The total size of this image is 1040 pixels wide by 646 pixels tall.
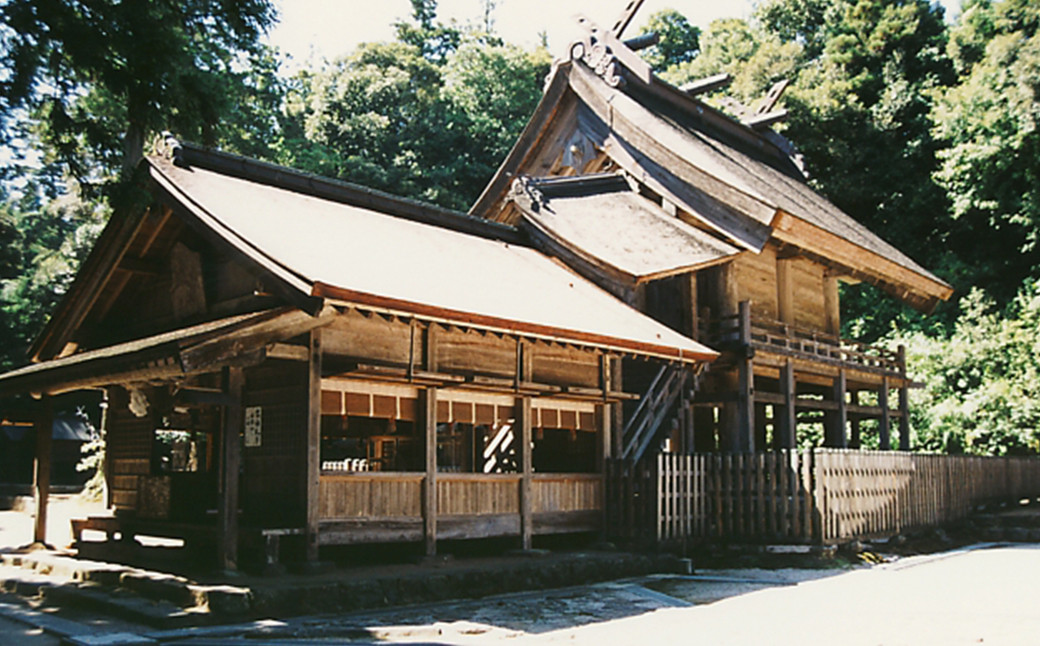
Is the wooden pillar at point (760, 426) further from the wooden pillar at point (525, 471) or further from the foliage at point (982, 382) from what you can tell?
the wooden pillar at point (525, 471)

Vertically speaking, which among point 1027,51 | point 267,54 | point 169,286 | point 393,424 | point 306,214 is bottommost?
point 393,424

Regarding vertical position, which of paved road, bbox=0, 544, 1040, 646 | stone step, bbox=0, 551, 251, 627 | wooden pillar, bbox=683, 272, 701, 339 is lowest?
paved road, bbox=0, 544, 1040, 646

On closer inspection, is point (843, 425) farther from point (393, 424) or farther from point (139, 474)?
point (139, 474)

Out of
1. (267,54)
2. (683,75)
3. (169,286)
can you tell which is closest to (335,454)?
(169,286)

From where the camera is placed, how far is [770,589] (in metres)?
12.0

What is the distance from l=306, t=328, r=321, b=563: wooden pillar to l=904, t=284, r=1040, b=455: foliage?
20.4 meters

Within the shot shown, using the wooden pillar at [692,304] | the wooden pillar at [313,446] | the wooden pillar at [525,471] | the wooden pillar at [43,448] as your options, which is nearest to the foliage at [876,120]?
the wooden pillar at [692,304]

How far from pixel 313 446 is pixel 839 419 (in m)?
14.1

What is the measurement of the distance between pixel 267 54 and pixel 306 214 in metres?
34.7

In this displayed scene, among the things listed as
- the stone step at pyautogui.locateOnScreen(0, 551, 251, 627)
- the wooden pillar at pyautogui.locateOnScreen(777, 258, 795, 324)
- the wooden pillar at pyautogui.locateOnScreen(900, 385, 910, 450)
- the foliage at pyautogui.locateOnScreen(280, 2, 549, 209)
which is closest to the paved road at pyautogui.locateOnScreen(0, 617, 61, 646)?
the stone step at pyautogui.locateOnScreen(0, 551, 251, 627)

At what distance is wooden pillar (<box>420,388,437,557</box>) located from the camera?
12247 millimetres

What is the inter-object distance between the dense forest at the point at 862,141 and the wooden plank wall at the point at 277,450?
809 cm

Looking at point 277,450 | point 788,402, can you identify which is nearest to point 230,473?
point 277,450

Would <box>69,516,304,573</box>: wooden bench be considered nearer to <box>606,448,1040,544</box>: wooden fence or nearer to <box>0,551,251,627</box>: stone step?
<box>0,551,251,627</box>: stone step
